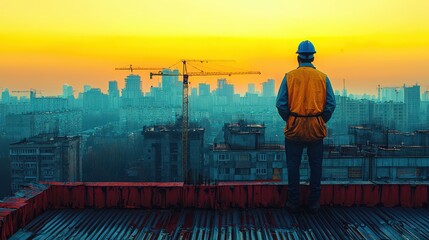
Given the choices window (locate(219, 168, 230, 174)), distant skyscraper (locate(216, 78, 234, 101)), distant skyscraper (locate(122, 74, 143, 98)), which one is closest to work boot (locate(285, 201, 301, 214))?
window (locate(219, 168, 230, 174))

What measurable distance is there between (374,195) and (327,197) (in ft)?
1.83

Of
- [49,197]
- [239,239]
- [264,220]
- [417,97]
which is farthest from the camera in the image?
[417,97]

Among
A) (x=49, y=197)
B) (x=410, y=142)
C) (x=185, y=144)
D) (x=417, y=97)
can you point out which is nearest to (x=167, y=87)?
(x=417, y=97)

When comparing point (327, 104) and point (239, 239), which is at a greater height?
point (327, 104)

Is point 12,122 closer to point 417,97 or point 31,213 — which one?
point 31,213

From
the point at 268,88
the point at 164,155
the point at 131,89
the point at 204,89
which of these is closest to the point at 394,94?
the point at 268,88

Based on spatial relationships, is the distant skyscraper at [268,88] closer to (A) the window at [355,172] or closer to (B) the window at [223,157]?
(B) the window at [223,157]

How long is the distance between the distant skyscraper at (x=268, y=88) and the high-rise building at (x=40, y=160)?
115725mm

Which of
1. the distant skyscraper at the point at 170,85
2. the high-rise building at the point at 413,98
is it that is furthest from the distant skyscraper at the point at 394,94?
the distant skyscraper at the point at 170,85

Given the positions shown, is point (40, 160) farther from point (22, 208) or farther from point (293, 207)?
point (293, 207)

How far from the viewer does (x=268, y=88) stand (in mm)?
142875

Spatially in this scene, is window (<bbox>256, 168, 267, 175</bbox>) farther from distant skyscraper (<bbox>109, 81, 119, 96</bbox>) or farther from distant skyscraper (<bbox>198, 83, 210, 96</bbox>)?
distant skyscraper (<bbox>109, 81, 119, 96</bbox>)

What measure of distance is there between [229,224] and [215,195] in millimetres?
603

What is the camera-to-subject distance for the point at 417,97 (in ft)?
290
